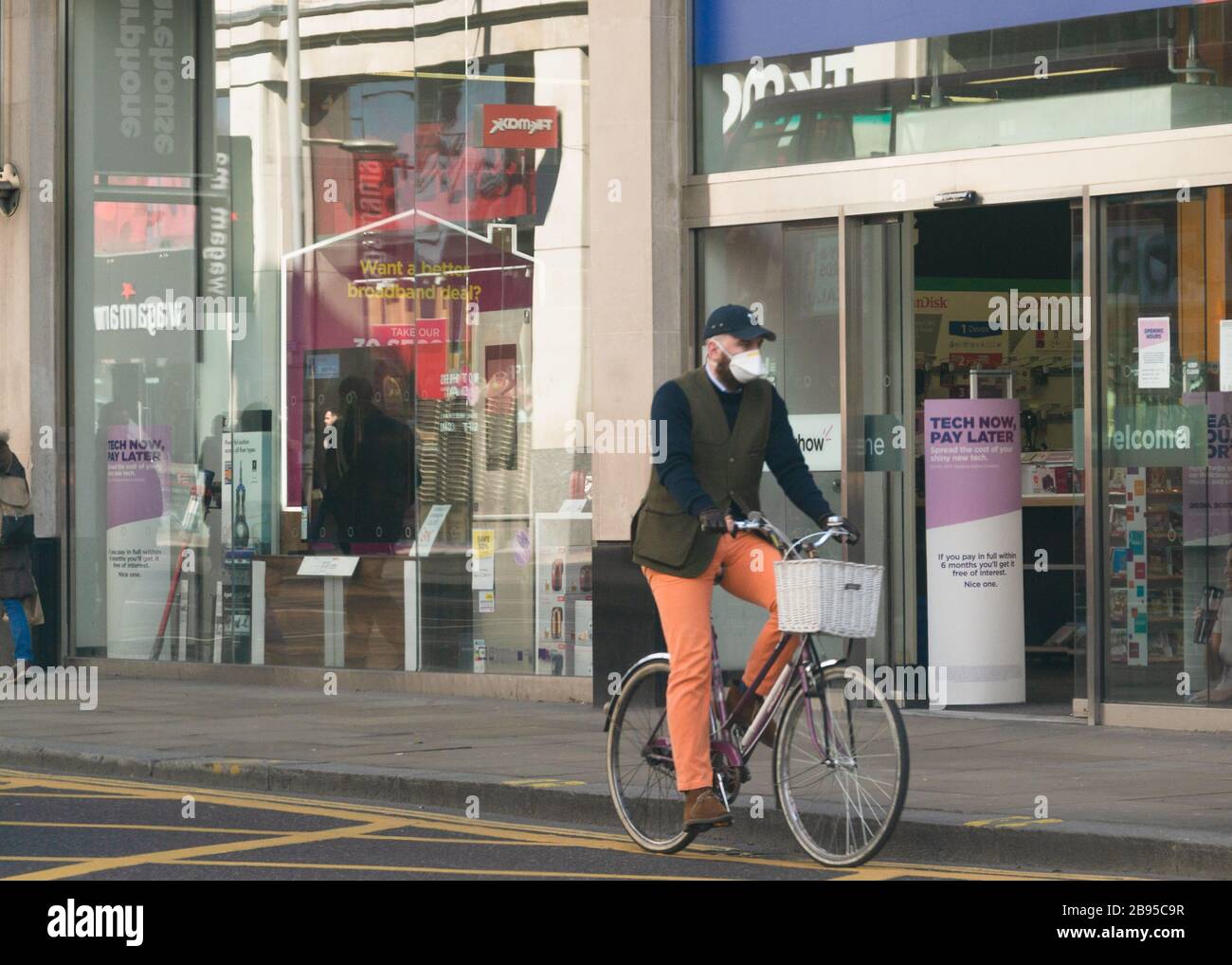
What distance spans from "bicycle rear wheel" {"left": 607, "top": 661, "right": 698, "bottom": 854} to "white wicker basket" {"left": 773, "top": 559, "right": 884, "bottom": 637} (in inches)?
29.1

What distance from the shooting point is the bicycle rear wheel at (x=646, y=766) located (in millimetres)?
7645

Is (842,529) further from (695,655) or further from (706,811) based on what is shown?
(706,811)

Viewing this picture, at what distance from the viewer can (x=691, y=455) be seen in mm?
7414

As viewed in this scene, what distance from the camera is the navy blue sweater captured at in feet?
23.8

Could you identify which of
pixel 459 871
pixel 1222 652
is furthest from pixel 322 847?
pixel 1222 652

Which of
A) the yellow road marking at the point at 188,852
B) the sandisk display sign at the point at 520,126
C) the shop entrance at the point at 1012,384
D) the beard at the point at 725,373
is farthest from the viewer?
the sandisk display sign at the point at 520,126

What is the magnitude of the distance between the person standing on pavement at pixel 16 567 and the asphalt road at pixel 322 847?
5704 millimetres

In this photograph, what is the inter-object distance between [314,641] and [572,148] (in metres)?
4.11

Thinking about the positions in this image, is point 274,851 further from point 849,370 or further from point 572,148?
point 572,148

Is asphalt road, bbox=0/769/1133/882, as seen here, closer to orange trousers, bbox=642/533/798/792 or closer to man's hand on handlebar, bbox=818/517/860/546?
orange trousers, bbox=642/533/798/792

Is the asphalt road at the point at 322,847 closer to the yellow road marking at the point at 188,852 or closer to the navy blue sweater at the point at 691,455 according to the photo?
the yellow road marking at the point at 188,852

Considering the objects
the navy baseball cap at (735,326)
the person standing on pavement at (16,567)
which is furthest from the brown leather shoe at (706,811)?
the person standing on pavement at (16,567)

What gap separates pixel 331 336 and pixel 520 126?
7.57 ft

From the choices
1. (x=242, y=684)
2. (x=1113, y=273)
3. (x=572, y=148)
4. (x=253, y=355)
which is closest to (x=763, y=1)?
(x=572, y=148)
